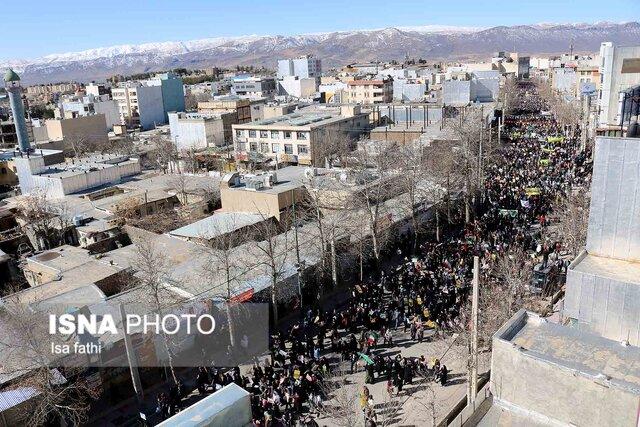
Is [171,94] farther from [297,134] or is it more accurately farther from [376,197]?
[376,197]

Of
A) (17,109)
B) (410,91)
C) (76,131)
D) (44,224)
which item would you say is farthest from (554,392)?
(410,91)

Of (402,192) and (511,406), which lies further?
(402,192)

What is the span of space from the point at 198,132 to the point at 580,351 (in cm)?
4921

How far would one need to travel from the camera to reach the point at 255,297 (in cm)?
1742

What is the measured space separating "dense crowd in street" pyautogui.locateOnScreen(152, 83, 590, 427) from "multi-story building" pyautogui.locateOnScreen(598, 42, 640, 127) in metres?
5.73

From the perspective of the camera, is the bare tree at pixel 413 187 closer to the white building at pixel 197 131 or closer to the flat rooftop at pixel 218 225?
the flat rooftop at pixel 218 225

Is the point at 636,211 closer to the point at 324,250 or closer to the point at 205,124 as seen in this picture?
the point at 324,250

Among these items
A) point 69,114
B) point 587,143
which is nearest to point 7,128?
point 69,114

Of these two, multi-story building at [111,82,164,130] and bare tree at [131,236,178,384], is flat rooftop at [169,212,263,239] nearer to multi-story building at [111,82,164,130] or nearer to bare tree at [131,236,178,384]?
bare tree at [131,236,178,384]

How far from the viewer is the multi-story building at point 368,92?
7844 centimetres

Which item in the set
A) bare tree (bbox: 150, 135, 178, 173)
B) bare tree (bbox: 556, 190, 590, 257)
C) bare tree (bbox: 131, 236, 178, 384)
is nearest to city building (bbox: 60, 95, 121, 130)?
bare tree (bbox: 150, 135, 178, 173)

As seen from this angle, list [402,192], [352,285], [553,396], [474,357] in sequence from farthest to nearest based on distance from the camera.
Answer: [402,192], [352,285], [474,357], [553,396]

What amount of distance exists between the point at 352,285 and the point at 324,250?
2.12m

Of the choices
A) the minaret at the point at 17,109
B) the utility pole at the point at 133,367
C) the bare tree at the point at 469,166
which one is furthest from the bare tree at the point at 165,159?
the utility pole at the point at 133,367
